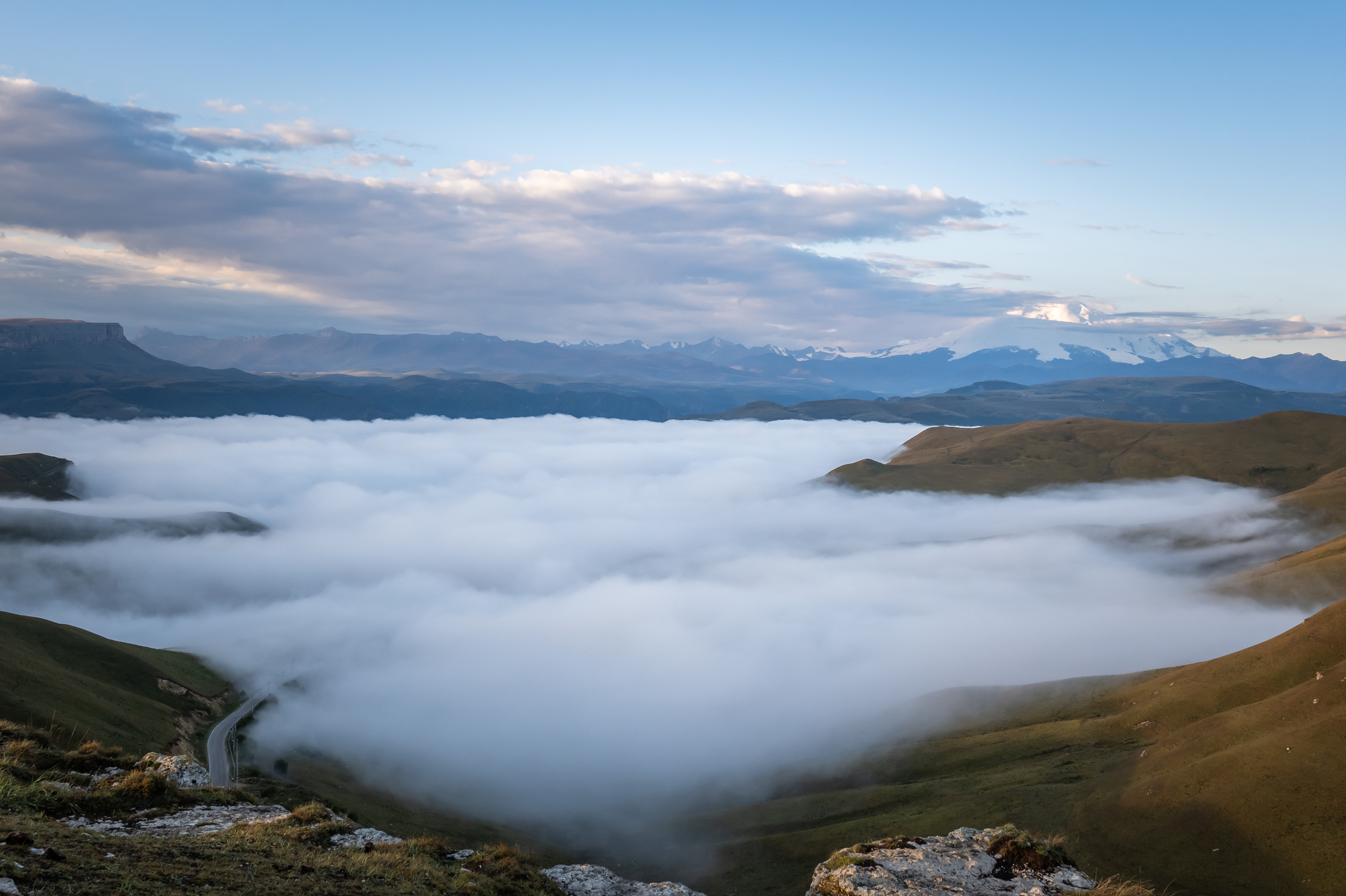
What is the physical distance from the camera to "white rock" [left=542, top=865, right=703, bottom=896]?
51312 mm

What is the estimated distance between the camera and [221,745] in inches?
5714

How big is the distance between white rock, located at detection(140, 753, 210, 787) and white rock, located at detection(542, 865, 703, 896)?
78.7 feet

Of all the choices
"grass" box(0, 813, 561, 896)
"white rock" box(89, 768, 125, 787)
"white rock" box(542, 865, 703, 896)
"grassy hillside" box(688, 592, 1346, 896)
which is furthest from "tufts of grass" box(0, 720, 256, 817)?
"grassy hillside" box(688, 592, 1346, 896)

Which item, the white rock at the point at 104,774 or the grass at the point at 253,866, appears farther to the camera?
the white rock at the point at 104,774

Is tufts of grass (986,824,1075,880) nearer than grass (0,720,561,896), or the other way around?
grass (0,720,561,896)

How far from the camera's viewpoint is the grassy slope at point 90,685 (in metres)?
100

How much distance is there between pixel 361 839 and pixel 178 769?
1741cm

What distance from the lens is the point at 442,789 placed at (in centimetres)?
18000

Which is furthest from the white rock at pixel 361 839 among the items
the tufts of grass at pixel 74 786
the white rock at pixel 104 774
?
the white rock at pixel 104 774

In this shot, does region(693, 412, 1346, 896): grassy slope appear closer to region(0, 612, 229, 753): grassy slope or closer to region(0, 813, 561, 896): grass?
region(0, 813, 561, 896): grass

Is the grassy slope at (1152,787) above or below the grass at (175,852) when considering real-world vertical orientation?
below

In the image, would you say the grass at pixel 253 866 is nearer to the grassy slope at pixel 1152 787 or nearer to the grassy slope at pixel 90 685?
the grassy slope at pixel 90 685

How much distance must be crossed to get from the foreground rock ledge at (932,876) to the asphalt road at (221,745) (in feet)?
274

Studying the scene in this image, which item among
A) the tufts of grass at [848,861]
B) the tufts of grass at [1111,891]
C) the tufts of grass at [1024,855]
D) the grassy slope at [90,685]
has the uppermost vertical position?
the tufts of grass at [1111,891]
